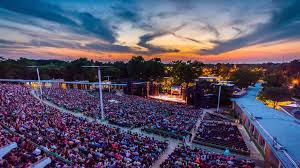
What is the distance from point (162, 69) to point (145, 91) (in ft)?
60.4

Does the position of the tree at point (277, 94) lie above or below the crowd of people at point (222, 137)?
above

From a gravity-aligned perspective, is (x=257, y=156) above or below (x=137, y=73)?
below

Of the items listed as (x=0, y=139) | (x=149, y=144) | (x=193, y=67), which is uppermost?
(x=193, y=67)

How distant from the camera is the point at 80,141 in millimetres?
14516

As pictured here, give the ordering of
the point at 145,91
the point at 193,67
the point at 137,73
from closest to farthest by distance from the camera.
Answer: the point at 145,91 < the point at 193,67 < the point at 137,73

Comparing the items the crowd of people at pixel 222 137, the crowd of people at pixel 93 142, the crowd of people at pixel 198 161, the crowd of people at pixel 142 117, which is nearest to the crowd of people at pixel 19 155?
the crowd of people at pixel 93 142

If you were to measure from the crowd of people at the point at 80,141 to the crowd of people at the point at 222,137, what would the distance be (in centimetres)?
559

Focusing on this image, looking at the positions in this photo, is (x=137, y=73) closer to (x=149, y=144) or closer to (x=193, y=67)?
(x=193, y=67)

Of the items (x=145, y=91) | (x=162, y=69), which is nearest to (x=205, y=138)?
(x=145, y=91)

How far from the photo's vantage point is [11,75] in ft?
180

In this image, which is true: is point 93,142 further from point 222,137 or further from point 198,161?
point 222,137

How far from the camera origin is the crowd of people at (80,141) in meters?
12.1

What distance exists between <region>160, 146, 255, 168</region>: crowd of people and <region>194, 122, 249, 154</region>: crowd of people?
339 cm

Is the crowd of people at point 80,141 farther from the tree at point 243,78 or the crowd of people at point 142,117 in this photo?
the tree at point 243,78
